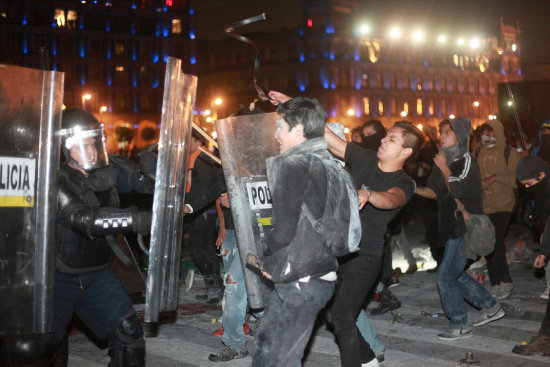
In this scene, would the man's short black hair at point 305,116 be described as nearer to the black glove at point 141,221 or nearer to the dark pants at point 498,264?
the black glove at point 141,221

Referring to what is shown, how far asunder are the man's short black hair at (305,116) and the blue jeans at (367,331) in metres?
2.02

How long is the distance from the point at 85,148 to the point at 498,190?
18.7 ft

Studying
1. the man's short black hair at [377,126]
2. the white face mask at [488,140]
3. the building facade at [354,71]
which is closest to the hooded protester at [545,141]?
the white face mask at [488,140]

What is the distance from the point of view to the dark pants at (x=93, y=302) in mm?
4438

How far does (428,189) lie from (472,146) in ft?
9.57

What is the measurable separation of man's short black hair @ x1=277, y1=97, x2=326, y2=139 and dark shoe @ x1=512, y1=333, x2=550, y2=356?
3.09 meters

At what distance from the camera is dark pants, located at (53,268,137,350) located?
4438mm

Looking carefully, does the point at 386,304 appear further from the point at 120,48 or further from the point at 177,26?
the point at 177,26

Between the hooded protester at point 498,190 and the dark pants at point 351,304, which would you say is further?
the hooded protester at point 498,190

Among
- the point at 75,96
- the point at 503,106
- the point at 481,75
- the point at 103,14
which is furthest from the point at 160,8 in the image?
the point at 503,106

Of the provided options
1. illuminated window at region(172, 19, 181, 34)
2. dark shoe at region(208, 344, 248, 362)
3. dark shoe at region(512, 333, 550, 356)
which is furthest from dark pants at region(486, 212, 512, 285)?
illuminated window at region(172, 19, 181, 34)

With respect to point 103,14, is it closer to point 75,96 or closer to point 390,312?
point 75,96

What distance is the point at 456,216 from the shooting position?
6.71m

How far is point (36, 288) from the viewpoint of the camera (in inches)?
170
